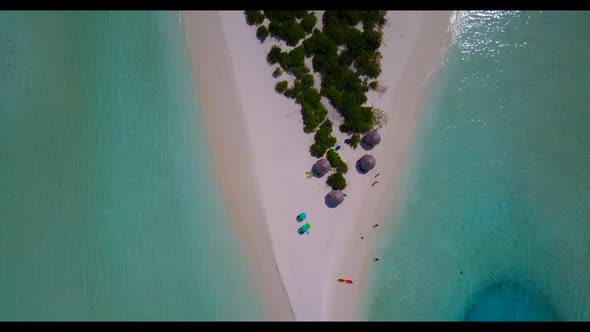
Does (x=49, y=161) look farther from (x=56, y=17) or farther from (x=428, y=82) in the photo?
(x=428, y=82)

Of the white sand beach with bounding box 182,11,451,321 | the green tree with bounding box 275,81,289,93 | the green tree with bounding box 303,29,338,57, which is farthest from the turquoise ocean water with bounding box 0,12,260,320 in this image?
the green tree with bounding box 303,29,338,57

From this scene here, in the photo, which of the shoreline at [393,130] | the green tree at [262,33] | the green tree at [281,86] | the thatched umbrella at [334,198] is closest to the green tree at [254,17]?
the green tree at [262,33]

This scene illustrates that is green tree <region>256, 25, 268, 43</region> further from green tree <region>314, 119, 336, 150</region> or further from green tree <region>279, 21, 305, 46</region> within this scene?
green tree <region>314, 119, 336, 150</region>

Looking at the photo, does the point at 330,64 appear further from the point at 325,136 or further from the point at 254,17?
the point at 254,17

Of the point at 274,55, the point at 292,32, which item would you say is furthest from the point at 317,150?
the point at 292,32

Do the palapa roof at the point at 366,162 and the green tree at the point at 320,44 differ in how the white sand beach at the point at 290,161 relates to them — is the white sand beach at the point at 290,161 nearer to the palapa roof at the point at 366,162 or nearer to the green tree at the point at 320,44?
the palapa roof at the point at 366,162

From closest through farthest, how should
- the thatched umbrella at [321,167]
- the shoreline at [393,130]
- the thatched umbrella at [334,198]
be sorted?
the thatched umbrella at [321,167]
the thatched umbrella at [334,198]
the shoreline at [393,130]

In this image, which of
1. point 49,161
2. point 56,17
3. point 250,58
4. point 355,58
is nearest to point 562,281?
point 355,58
